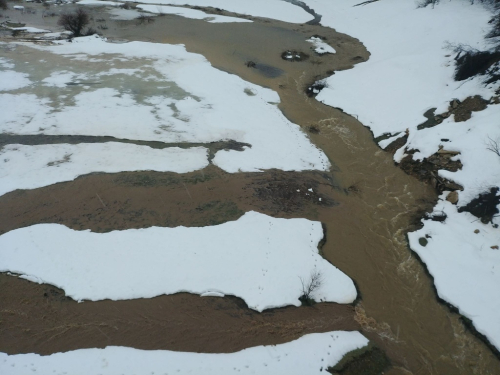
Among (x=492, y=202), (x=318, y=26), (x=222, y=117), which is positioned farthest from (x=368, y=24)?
(x=492, y=202)

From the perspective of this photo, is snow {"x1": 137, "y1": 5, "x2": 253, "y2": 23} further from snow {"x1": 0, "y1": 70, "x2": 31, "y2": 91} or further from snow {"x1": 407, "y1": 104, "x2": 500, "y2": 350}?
snow {"x1": 407, "y1": 104, "x2": 500, "y2": 350}

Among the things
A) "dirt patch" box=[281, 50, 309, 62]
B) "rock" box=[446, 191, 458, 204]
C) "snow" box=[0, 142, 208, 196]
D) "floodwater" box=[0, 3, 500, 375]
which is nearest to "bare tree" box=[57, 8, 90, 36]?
"dirt patch" box=[281, 50, 309, 62]

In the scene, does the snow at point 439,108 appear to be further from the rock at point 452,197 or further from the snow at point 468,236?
the rock at point 452,197

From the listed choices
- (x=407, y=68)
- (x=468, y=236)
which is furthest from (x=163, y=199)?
(x=407, y=68)

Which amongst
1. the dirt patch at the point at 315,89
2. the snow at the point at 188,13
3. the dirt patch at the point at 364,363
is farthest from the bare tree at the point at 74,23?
the dirt patch at the point at 364,363

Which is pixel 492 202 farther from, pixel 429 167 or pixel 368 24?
pixel 368 24

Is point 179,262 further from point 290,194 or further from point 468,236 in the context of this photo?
point 468,236
